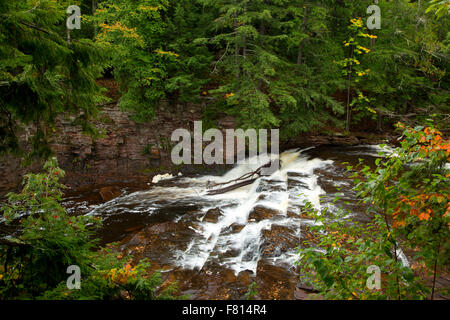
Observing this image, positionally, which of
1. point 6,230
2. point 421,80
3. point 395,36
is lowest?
point 6,230

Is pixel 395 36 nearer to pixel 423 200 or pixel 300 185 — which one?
pixel 300 185

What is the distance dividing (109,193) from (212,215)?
18.2 ft

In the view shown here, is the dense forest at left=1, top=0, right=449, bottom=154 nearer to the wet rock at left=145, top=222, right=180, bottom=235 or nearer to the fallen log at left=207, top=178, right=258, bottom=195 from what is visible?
the fallen log at left=207, top=178, right=258, bottom=195

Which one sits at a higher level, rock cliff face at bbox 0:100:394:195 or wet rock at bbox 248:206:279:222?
rock cliff face at bbox 0:100:394:195

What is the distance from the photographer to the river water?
6.60m

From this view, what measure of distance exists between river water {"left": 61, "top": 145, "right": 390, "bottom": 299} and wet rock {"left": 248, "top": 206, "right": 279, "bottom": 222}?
3 centimetres

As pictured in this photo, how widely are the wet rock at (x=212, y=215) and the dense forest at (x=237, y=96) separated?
3.08 m

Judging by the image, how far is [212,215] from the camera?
9883 mm

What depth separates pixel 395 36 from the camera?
1723cm

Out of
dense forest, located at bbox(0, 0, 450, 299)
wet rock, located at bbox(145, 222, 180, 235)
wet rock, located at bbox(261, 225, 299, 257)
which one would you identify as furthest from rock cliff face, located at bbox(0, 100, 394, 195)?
wet rock, located at bbox(261, 225, 299, 257)

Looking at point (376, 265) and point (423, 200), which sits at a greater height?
point (423, 200)

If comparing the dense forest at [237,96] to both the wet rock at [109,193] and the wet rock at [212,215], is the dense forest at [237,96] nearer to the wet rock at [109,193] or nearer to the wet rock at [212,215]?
the wet rock at [109,193]
